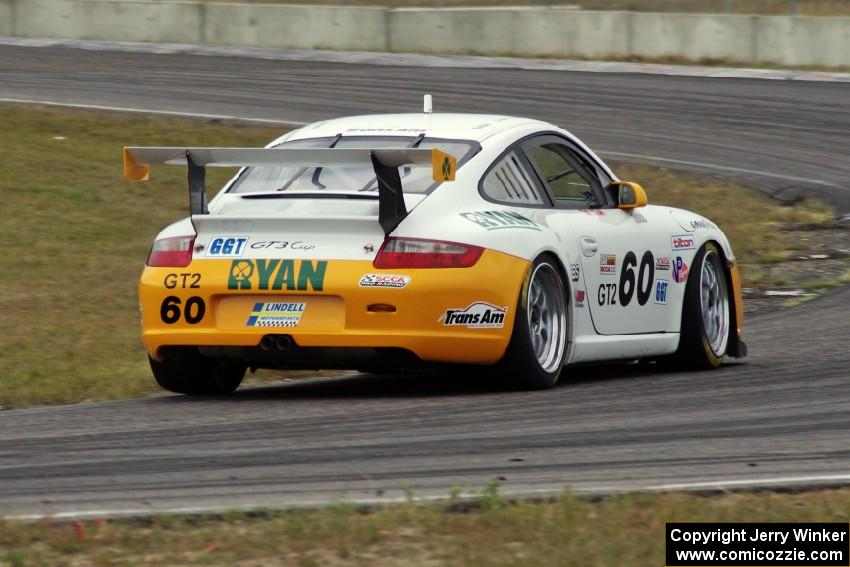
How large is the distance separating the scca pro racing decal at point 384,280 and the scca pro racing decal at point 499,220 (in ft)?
1.61

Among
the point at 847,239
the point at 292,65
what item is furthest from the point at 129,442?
the point at 292,65

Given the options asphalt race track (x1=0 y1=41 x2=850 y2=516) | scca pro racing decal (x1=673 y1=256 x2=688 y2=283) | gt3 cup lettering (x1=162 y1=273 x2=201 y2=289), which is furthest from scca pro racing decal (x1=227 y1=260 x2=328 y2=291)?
scca pro racing decal (x1=673 y1=256 x2=688 y2=283)

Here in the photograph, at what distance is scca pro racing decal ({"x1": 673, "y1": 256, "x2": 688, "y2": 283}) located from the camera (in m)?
9.50

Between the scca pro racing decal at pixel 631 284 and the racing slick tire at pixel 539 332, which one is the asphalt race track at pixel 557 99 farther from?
the racing slick tire at pixel 539 332

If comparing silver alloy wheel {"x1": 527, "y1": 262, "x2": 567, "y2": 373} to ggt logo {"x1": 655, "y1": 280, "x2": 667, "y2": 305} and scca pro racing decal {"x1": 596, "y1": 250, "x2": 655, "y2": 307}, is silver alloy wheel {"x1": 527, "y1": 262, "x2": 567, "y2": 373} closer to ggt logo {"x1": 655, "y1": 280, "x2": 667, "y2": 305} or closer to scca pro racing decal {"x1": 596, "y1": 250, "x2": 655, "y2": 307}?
scca pro racing decal {"x1": 596, "y1": 250, "x2": 655, "y2": 307}

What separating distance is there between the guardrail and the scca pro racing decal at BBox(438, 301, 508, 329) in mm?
21611

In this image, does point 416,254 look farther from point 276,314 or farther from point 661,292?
point 661,292

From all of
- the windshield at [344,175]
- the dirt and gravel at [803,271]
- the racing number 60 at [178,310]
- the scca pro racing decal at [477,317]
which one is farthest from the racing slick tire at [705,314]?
the racing number 60 at [178,310]

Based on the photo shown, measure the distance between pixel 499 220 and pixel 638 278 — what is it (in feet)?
4.69

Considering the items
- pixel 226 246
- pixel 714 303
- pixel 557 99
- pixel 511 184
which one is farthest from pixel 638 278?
pixel 557 99

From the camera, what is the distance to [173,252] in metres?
8.06

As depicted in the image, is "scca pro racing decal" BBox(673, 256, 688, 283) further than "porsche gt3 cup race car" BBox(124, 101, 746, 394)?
Yes

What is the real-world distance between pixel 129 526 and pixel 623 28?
83.4 ft

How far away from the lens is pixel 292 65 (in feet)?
91.5
